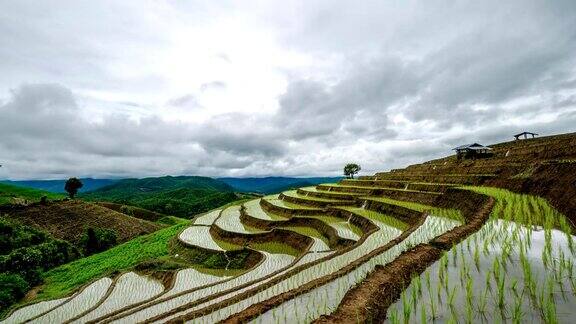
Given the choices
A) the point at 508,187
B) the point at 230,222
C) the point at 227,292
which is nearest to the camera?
the point at 227,292

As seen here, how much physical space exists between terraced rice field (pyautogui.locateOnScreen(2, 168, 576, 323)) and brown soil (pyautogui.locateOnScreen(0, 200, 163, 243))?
27428 mm

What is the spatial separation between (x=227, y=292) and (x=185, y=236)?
19428mm

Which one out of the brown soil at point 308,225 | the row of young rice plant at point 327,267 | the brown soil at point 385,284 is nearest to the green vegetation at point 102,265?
the brown soil at point 308,225

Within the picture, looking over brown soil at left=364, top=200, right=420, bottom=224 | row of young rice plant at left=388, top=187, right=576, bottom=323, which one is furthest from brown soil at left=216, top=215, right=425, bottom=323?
brown soil at left=364, top=200, right=420, bottom=224

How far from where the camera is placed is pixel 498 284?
5594 mm

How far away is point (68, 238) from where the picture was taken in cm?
4050

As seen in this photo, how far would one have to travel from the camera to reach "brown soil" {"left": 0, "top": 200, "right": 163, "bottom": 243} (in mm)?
41947

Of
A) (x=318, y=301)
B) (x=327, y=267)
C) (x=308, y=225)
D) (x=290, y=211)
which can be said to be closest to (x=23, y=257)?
(x=290, y=211)

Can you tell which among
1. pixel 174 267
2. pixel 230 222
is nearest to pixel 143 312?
pixel 174 267

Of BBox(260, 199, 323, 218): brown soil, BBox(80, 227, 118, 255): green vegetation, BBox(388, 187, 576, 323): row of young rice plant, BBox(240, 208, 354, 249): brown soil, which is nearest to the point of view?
BBox(388, 187, 576, 323): row of young rice plant

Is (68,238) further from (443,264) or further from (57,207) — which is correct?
(443,264)

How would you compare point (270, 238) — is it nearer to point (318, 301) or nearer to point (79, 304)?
point (79, 304)

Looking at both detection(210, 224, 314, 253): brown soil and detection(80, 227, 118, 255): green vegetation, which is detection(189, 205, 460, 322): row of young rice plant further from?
detection(80, 227, 118, 255): green vegetation

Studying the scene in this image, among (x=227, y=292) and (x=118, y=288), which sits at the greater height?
(x=227, y=292)
